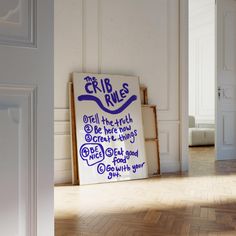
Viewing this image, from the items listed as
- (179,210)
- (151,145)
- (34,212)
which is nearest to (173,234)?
(179,210)

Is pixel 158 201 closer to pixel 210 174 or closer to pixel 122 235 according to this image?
pixel 122 235

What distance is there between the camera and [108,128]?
4.13 meters

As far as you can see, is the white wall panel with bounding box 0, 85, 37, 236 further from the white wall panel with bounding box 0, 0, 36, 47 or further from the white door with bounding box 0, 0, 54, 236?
the white wall panel with bounding box 0, 0, 36, 47

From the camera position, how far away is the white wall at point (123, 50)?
3994mm

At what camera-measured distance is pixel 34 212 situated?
123 cm

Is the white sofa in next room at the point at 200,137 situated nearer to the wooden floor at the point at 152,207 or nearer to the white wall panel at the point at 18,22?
the wooden floor at the point at 152,207

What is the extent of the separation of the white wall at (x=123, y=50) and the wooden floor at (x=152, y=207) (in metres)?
0.65

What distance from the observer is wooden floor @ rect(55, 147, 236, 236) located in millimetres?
2311

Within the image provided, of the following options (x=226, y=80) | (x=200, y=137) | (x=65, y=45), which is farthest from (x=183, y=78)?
(x=200, y=137)

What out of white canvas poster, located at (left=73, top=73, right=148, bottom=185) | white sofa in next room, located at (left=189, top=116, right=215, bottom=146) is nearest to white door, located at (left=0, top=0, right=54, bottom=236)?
A: white canvas poster, located at (left=73, top=73, right=148, bottom=185)

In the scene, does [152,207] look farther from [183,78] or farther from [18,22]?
[183,78]

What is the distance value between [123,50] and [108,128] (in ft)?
3.48

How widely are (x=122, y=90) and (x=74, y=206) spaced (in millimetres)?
1828

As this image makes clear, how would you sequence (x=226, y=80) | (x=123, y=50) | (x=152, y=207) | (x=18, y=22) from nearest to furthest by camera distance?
(x=18, y=22)
(x=152, y=207)
(x=123, y=50)
(x=226, y=80)
